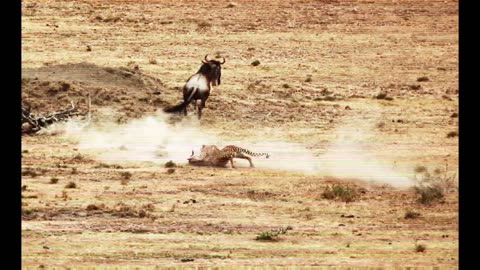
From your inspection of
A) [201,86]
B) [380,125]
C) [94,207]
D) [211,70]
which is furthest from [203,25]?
[94,207]

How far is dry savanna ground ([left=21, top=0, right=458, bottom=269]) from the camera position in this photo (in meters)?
20.9

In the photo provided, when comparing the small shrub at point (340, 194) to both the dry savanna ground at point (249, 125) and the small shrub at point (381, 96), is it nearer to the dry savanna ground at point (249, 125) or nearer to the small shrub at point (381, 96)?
the dry savanna ground at point (249, 125)

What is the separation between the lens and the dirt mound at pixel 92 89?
29.5m

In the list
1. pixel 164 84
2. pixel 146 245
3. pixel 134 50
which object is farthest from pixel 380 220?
pixel 134 50

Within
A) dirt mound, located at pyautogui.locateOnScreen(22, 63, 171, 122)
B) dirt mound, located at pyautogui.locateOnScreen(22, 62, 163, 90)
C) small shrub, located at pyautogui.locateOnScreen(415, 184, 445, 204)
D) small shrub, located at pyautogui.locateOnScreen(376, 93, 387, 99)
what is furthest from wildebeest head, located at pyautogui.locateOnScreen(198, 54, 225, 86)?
small shrub, located at pyautogui.locateOnScreen(415, 184, 445, 204)

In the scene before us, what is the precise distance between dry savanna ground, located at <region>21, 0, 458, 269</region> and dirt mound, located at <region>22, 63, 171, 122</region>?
4 centimetres

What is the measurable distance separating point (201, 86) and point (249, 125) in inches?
47.3

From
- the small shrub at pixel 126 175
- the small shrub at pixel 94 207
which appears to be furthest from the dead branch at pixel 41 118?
the small shrub at pixel 94 207

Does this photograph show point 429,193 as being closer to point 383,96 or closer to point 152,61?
point 383,96

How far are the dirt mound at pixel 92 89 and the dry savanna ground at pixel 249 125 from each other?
36 millimetres

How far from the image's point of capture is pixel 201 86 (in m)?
29.9

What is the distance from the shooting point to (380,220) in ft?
74.1

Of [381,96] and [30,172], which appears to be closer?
[30,172]

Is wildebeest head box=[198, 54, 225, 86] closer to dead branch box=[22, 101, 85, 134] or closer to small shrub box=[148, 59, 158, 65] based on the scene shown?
dead branch box=[22, 101, 85, 134]
